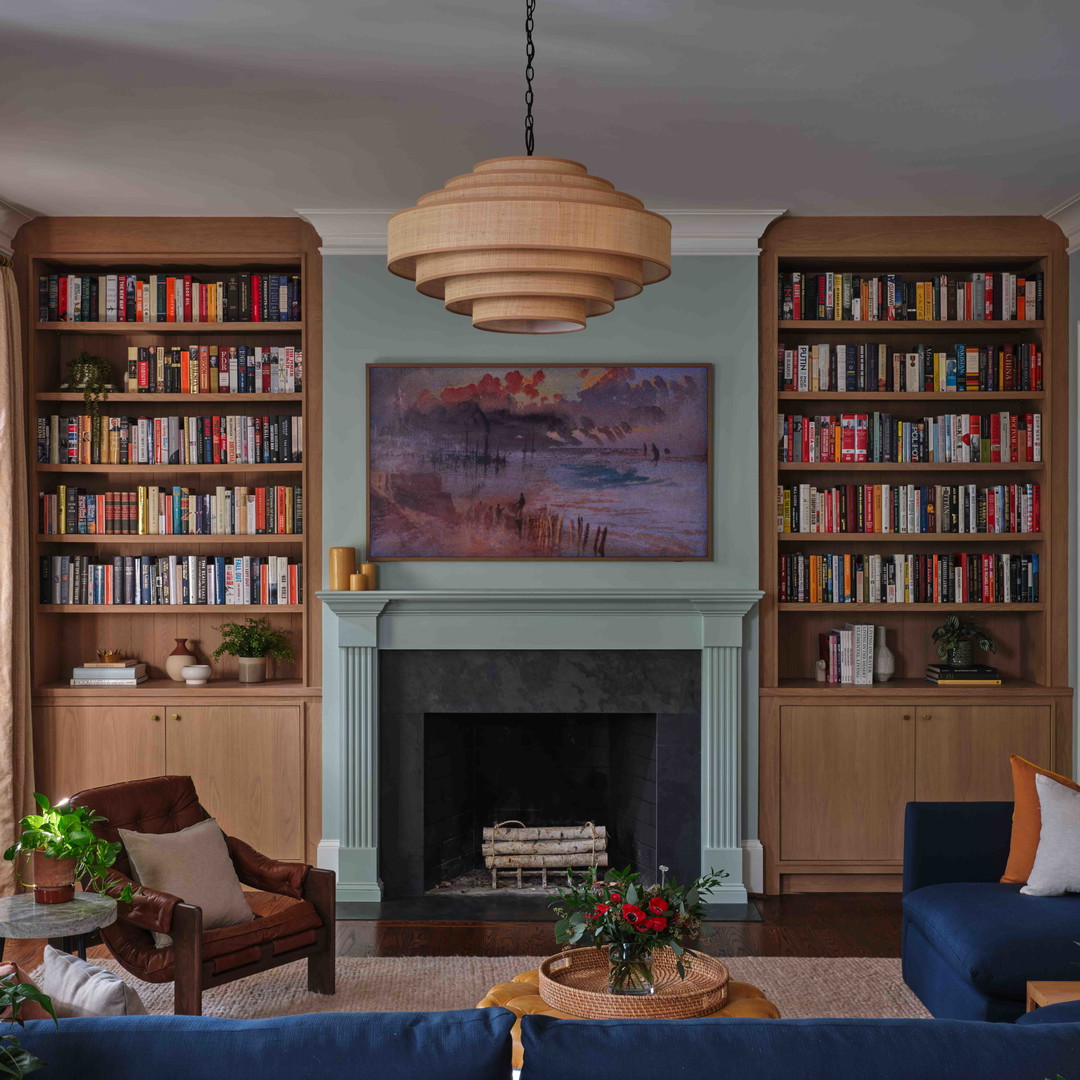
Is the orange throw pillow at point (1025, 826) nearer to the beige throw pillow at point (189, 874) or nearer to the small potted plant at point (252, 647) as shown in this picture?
the beige throw pillow at point (189, 874)

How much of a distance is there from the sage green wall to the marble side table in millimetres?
2111

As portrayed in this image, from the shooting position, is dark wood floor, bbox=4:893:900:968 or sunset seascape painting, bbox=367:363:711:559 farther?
sunset seascape painting, bbox=367:363:711:559

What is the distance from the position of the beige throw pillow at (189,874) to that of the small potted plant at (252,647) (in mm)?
1467

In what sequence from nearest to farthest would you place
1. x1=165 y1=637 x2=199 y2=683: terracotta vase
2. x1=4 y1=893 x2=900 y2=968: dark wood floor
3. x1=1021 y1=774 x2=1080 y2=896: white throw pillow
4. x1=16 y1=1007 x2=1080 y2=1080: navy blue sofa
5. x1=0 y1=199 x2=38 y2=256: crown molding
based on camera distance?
1. x1=16 y1=1007 x2=1080 y2=1080: navy blue sofa
2. x1=1021 y1=774 x2=1080 y2=896: white throw pillow
3. x1=4 y1=893 x2=900 y2=968: dark wood floor
4. x1=0 y1=199 x2=38 y2=256: crown molding
5. x1=165 y1=637 x2=199 y2=683: terracotta vase

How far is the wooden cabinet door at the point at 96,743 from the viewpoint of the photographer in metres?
4.85

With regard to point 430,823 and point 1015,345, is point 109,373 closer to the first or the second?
point 430,823

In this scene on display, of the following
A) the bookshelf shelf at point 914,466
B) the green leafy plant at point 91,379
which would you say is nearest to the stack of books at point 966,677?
the bookshelf shelf at point 914,466

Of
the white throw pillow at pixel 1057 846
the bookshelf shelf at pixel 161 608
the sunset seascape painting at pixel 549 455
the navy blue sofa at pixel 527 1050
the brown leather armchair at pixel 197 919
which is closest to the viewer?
the navy blue sofa at pixel 527 1050

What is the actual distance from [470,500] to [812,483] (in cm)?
164

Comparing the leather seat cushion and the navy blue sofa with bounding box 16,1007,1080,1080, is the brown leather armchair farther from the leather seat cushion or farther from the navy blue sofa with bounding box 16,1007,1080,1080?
the navy blue sofa with bounding box 16,1007,1080,1080

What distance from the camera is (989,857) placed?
12.0 feet

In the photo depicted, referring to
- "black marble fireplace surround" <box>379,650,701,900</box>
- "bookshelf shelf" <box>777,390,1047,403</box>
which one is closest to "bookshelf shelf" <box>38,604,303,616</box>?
"black marble fireplace surround" <box>379,650,701,900</box>

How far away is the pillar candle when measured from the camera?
4742 millimetres

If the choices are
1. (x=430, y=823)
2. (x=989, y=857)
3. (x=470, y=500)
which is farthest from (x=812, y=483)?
(x=430, y=823)
